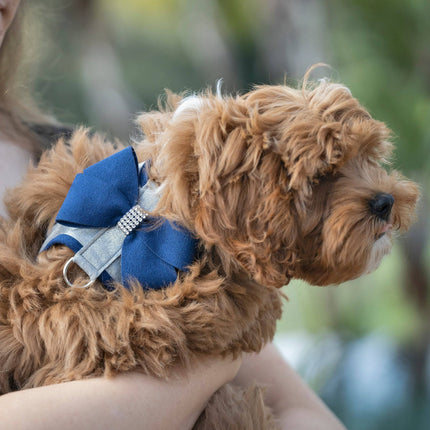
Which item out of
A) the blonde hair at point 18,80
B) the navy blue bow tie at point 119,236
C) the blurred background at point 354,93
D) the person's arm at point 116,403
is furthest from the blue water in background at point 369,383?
the navy blue bow tie at point 119,236

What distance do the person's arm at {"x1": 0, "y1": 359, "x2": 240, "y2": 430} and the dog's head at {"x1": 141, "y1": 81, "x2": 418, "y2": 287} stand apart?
0.41 meters

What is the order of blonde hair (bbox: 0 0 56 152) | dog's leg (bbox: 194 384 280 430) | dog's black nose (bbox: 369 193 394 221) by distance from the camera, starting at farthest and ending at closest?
blonde hair (bbox: 0 0 56 152), dog's leg (bbox: 194 384 280 430), dog's black nose (bbox: 369 193 394 221)

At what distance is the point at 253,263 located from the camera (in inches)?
58.6

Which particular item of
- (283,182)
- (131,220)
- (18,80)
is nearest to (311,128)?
(283,182)

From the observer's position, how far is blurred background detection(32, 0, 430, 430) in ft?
15.8

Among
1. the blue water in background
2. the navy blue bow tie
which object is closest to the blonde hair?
the navy blue bow tie

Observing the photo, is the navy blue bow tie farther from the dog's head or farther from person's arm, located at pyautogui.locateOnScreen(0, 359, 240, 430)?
person's arm, located at pyautogui.locateOnScreen(0, 359, 240, 430)

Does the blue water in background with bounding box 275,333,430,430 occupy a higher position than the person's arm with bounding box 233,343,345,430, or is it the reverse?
the person's arm with bounding box 233,343,345,430

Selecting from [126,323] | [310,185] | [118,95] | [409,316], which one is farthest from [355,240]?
[118,95]

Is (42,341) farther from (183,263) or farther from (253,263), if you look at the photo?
(253,263)

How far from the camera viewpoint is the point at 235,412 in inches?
69.9

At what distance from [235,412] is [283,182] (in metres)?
0.83

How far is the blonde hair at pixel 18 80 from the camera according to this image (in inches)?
93.7

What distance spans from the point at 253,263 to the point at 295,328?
6.03 m
